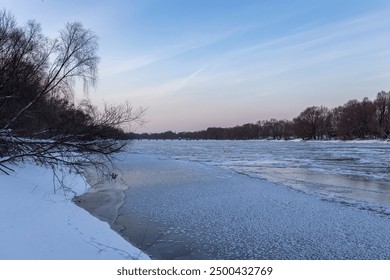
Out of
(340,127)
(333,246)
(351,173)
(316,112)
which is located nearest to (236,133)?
(316,112)

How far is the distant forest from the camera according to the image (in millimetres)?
87000

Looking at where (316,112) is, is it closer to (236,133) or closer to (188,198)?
(236,133)

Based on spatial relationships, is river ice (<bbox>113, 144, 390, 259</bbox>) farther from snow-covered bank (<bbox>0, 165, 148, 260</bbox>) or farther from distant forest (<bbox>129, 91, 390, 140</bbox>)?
distant forest (<bbox>129, 91, 390, 140</bbox>)

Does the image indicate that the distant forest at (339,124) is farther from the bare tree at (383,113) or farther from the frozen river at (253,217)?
the frozen river at (253,217)

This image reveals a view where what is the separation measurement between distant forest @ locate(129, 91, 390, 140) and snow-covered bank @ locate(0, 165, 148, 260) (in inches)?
3367

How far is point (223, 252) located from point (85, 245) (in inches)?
98.5

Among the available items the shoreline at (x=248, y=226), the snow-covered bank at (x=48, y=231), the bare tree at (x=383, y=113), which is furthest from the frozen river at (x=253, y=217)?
the bare tree at (x=383, y=113)

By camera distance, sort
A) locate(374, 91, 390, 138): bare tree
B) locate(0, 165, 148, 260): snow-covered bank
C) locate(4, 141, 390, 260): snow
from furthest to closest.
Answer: locate(374, 91, 390, 138): bare tree < locate(4, 141, 390, 260): snow < locate(0, 165, 148, 260): snow-covered bank

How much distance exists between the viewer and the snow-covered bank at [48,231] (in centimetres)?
490

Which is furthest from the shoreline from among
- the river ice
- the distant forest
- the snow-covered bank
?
the distant forest

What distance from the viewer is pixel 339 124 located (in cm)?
9544

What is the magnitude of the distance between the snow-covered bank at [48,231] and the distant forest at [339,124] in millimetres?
85521

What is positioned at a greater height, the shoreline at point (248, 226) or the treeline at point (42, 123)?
the treeline at point (42, 123)

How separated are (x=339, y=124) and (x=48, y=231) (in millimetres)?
100291
